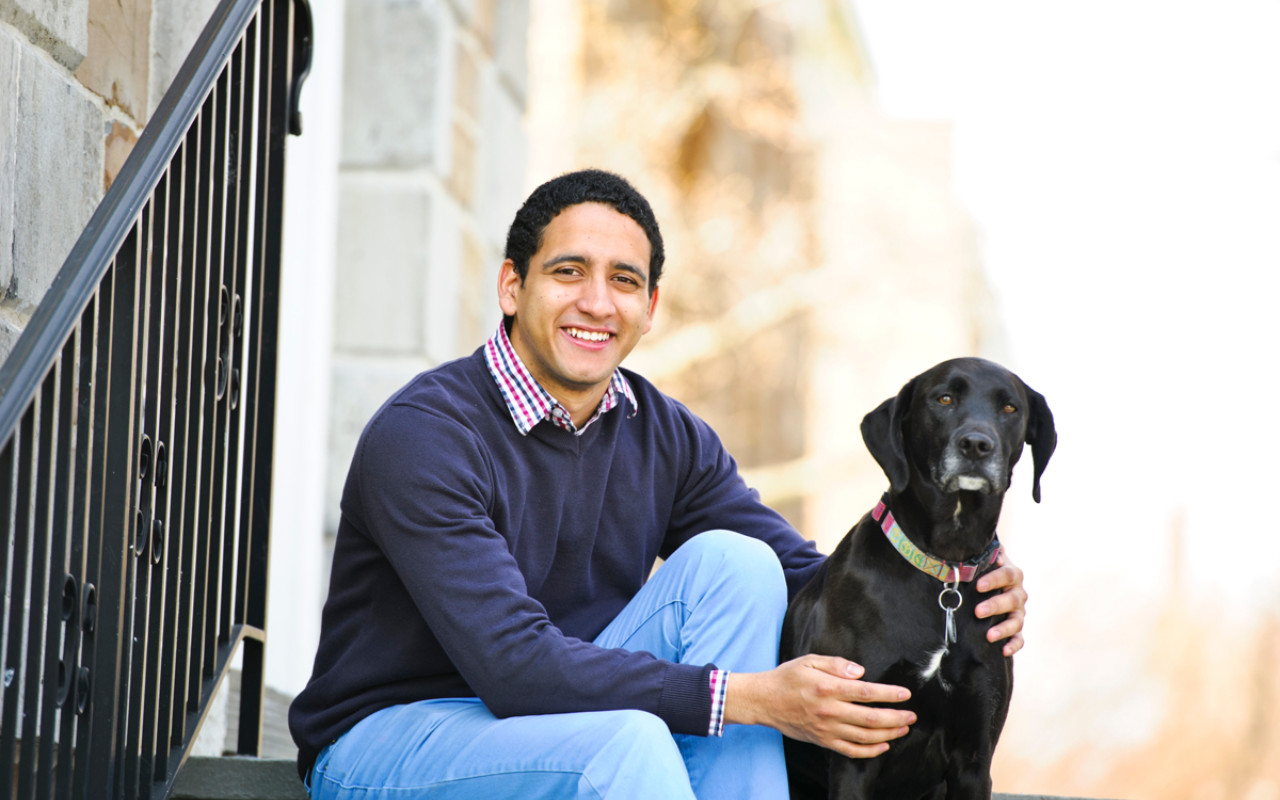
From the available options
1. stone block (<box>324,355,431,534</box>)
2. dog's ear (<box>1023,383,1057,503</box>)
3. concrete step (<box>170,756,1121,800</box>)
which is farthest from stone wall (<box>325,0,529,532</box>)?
dog's ear (<box>1023,383,1057,503</box>)

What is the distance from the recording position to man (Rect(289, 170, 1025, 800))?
1804 mm

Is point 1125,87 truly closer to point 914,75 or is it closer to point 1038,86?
point 1038,86

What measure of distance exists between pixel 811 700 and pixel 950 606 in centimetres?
34

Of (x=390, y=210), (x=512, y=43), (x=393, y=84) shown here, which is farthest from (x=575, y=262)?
(x=512, y=43)

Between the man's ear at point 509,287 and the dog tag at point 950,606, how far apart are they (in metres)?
0.86

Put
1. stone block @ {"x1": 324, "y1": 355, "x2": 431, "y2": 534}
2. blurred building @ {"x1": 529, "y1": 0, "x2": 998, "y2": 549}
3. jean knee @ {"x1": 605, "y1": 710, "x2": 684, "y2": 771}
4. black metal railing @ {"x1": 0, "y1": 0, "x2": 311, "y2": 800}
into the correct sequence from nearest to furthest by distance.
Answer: black metal railing @ {"x1": 0, "y1": 0, "x2": 311, "y2": 800}, jean knee @ {"x1": 605, "y1": 710, "x2": 684, "y2": 771}, stone block @ {"x1": 324, "y1": 355, "x2": 431, "y2": 534}, blurred building @ {"x1": 529, "y1": 0, "x2": 998, "y2": 549}

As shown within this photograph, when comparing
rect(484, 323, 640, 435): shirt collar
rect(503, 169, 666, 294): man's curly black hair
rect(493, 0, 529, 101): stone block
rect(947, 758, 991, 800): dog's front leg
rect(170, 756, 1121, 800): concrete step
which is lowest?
rect(170, 756, 1121, 800): concrete step

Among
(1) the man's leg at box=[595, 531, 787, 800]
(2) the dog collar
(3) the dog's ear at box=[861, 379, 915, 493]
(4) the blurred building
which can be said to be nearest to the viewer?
(1) the man's leg at box=[595, 531, 787, 800]

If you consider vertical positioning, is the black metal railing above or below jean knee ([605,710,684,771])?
above

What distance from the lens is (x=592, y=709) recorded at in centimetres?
181

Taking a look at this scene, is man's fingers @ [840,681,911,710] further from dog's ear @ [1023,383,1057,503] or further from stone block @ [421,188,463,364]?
stone block @ [421,188,463,364]

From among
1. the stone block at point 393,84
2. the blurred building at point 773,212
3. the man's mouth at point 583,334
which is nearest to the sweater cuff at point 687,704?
the man's mouth at point 583,334

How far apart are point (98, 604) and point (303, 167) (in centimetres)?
241

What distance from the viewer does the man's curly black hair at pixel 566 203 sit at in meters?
2.23
